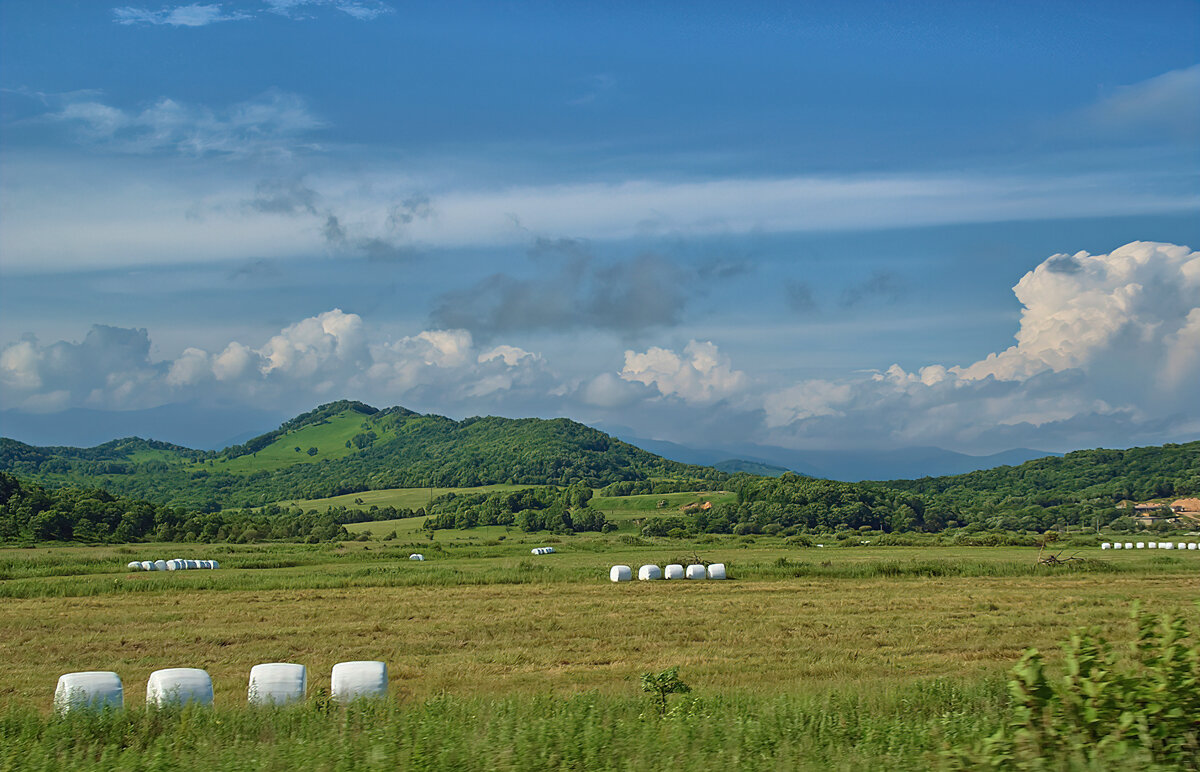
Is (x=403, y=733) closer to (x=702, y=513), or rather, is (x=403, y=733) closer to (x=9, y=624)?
(x=9, y=624)

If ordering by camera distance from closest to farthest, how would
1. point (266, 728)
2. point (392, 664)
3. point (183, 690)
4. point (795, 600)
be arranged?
point (266, 728)
point (183, 690)
point (392, 664)
point (795, 600)

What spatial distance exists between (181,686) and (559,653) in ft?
38.0

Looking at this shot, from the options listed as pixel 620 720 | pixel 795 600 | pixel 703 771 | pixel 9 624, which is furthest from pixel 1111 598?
pixel 9 624

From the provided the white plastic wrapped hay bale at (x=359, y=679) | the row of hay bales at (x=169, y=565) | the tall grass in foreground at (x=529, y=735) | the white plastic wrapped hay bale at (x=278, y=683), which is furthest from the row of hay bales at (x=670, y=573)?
the tall grass in foreground at (x=529, y=735)

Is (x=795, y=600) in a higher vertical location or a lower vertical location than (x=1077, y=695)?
lower

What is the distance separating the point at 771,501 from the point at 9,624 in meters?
129

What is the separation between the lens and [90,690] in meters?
15.0

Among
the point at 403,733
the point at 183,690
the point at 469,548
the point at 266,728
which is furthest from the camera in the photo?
the point at 469,548

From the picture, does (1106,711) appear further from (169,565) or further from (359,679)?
(169,565)

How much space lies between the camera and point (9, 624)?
105ft

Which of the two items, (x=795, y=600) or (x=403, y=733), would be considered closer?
(x=403, y=733)

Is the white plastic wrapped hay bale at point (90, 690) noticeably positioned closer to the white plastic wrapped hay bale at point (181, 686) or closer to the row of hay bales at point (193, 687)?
the row of hay bales at point (193, 687)

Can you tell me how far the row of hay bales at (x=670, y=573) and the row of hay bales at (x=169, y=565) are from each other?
30.4m

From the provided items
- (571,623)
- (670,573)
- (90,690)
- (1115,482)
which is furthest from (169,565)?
(1115,482)
